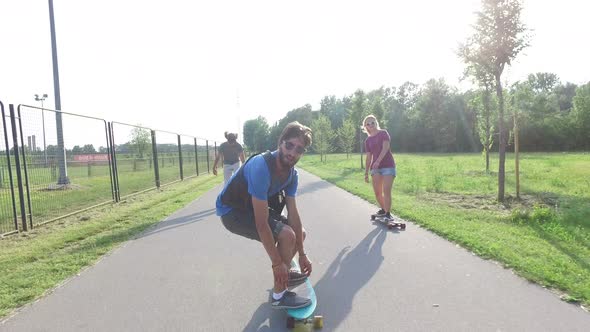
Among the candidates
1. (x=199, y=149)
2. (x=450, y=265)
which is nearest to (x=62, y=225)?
(x=450, y=265)

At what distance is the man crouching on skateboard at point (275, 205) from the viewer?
2.93 metres

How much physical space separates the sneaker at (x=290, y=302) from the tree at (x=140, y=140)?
1109 cm

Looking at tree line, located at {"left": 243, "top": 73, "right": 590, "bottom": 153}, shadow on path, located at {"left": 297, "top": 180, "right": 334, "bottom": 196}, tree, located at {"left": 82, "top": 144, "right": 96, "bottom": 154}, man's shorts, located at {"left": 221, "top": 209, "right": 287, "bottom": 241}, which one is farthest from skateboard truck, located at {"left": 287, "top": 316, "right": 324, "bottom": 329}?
tree line, located at {"left": 243, "top": 73, "right": 590, "bottom": 153}

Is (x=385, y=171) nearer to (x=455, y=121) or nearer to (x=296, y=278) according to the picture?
(x=296, y=278)

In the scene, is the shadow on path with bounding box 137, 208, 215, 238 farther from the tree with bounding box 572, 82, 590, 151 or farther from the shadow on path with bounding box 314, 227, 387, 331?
the tree with bounding box 572, 82, 590, 151

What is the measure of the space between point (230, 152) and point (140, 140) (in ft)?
17.7

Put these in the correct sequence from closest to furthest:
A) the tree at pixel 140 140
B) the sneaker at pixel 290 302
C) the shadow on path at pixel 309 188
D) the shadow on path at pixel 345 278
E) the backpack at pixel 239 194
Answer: the sneaker at pixel 290 302
the shadow on path at pixel 345 278
the backpack at pixel 239 194
the shadow on path at pixel 309 188
the tree at pixel 140 140

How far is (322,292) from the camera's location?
3.56 m

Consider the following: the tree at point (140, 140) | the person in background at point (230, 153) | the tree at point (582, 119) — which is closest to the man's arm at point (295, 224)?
the person in background at point (230, 153)

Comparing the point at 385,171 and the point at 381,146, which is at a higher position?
the point at 381,146

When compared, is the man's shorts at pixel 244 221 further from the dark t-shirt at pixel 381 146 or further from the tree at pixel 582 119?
the tree at pixel 582 119

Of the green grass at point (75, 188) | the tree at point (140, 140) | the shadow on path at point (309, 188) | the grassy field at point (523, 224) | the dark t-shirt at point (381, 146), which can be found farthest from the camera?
the tree at point (140, 140)

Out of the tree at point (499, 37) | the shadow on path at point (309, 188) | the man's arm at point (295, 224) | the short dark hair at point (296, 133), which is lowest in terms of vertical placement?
the shadow on path at point (309, 188)

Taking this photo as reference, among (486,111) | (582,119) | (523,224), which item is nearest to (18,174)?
(523,224)
